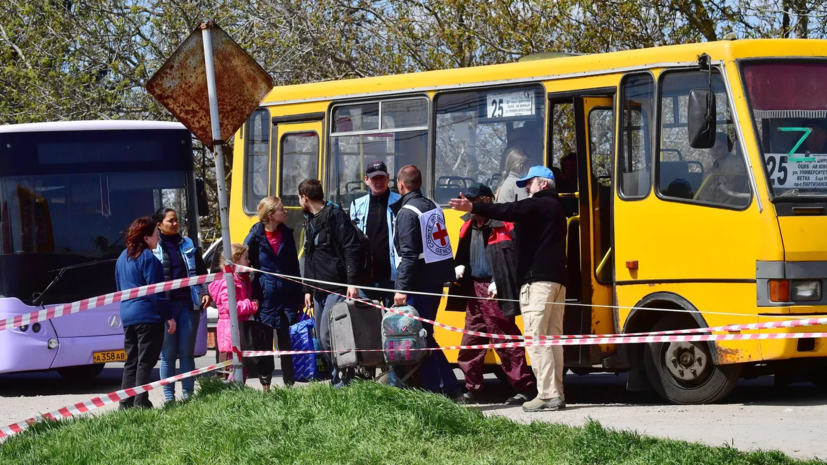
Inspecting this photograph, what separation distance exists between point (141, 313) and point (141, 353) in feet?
1.01

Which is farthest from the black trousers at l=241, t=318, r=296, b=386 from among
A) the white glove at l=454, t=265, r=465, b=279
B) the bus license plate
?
the bus license plate

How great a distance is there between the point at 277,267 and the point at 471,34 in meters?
10.4

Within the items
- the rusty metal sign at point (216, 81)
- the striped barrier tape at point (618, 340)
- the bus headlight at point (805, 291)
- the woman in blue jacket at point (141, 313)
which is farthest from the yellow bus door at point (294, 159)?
the bus headlight at point (805, 291)

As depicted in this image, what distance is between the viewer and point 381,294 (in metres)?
9.93

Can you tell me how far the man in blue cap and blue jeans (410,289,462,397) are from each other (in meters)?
0.75

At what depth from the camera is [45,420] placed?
26.7 ft

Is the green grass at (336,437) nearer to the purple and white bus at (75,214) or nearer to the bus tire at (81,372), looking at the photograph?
the purple and white bus at (75,214)

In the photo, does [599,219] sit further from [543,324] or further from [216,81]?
[216,81]

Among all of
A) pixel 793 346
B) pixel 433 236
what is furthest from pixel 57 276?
pixel 793 346

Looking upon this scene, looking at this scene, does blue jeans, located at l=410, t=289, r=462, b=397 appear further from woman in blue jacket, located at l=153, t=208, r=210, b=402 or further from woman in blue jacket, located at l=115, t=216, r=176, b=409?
woman in blue jacket, located at l=115, t=216, r=176, b=409

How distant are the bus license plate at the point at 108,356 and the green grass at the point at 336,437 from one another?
15.0 feet

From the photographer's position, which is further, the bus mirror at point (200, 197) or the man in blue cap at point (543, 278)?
the bus mirror at point (200, 197)

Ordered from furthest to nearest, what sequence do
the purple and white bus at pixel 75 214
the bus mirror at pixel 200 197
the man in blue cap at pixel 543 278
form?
the bus mirror at pixel 200 197
the purple and white bus at pixel 75 214
the man in blue cap at pixel 543 278

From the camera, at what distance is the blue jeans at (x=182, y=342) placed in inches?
382
